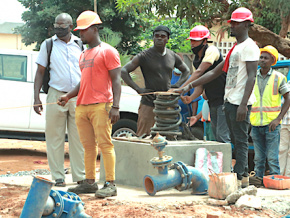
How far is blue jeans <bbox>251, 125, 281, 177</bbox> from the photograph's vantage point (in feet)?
21.5

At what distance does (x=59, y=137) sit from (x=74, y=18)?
38.6 ft

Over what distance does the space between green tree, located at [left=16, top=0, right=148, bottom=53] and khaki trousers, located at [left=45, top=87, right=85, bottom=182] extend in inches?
431

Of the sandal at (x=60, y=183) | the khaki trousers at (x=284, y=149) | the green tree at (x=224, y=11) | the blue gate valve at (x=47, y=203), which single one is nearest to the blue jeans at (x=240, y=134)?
the khaki trousers at (x=284, y=149)

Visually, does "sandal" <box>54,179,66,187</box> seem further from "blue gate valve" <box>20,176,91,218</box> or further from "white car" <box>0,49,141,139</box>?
"white car" <box>0,49,141,139</box>

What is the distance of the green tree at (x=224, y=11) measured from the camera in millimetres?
11289

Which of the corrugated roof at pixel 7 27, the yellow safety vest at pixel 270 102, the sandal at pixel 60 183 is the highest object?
the corrugated roof at pixel 7 27

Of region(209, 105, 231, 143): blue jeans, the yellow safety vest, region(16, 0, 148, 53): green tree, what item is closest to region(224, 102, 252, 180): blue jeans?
region(209, 105, 231, 143): blue jeans

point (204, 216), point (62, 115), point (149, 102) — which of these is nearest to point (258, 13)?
point (149, 102)

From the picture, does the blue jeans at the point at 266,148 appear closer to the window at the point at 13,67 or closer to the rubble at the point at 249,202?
the rubble at the point at 249,202

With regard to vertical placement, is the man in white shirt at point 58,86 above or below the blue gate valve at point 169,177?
above

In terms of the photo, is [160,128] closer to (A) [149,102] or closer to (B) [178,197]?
(A) [149,102]

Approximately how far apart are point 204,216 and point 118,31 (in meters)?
13.7

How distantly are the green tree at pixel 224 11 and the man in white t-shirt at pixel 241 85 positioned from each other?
532cm

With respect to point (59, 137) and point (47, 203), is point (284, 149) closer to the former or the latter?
point (59, 137)
